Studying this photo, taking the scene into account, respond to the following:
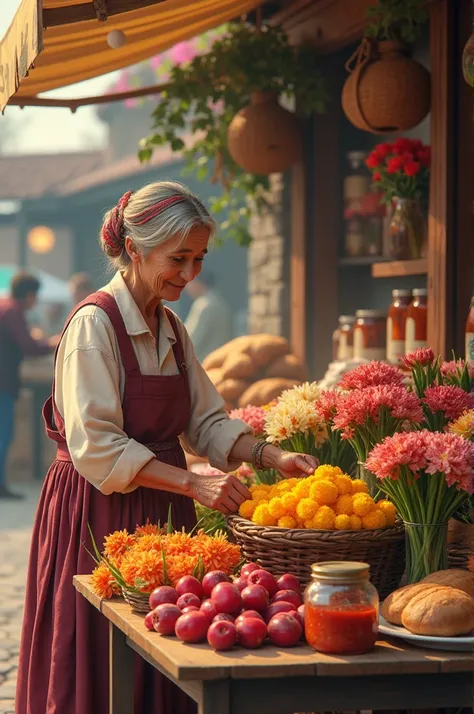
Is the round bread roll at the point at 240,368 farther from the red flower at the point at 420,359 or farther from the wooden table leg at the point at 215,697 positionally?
the wooden table leg at the point at 215,697

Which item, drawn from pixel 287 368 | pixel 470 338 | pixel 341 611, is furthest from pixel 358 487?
pixel 287 368

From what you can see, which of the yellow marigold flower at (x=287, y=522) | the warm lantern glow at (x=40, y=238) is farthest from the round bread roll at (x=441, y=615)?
the warm lantern glow at (x=40, y=238)

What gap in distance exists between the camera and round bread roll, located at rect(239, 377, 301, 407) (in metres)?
6.82

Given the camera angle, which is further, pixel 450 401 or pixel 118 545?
pixel 450 401

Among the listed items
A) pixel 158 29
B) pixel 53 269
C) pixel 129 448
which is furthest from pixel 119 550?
pixel 53 269

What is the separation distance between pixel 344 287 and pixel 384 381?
432 centimetres

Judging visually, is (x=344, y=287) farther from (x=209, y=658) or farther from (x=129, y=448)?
(x=209, y=658)

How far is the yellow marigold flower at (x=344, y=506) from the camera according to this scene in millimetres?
3000

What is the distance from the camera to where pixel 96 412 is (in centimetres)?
330

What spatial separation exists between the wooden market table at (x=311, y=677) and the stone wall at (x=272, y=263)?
17.8 feet

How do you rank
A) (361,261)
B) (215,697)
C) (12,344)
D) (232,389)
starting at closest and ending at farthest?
1. (215,697)
2. (232,389)
3. (361,261)
4. (12,344)

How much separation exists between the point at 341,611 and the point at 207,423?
1.42 m

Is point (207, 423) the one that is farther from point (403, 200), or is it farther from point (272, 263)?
point (272, 263)

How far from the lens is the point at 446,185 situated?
573 cm
